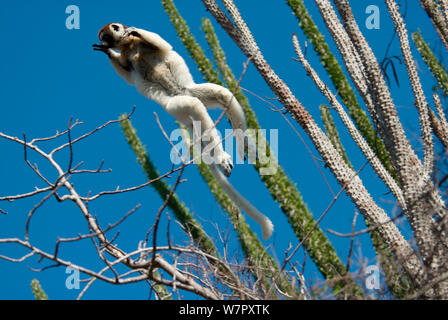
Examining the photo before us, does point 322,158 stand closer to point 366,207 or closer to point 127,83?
point 366,207

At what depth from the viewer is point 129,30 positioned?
493cm

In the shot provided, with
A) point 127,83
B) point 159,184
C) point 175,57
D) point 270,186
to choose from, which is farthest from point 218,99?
point 159,184

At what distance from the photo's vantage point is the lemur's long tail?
4.30 metres

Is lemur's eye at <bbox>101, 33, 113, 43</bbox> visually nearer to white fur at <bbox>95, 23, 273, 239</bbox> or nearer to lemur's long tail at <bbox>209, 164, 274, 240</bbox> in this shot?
white fur at <bbox>95, 23, 273, 239</bbox>

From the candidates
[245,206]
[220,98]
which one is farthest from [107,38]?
[245,206]

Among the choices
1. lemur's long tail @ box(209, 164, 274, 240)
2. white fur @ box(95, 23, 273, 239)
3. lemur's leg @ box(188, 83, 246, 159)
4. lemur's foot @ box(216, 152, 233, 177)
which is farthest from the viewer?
lemur's leg @ box(188, 83, 246, 159)

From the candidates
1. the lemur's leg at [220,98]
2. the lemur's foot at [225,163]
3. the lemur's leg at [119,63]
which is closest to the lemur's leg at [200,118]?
the lemur's foot at [225,163]

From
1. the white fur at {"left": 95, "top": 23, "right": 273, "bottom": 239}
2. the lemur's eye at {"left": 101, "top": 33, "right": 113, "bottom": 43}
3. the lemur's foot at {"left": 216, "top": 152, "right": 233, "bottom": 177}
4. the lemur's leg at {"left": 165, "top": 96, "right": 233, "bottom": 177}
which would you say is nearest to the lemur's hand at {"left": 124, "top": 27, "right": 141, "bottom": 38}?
the white fur at {"left": 95, "top": 23, "right": 273, "bottom": 239}

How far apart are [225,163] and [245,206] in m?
0.36

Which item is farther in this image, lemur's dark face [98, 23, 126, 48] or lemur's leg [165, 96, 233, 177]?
lemur's dark face [98, 23, 126, 48]

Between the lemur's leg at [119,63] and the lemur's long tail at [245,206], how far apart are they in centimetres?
116

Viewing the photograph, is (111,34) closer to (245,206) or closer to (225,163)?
(225,163)

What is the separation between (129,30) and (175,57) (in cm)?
45

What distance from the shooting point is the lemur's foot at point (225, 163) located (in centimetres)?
445
